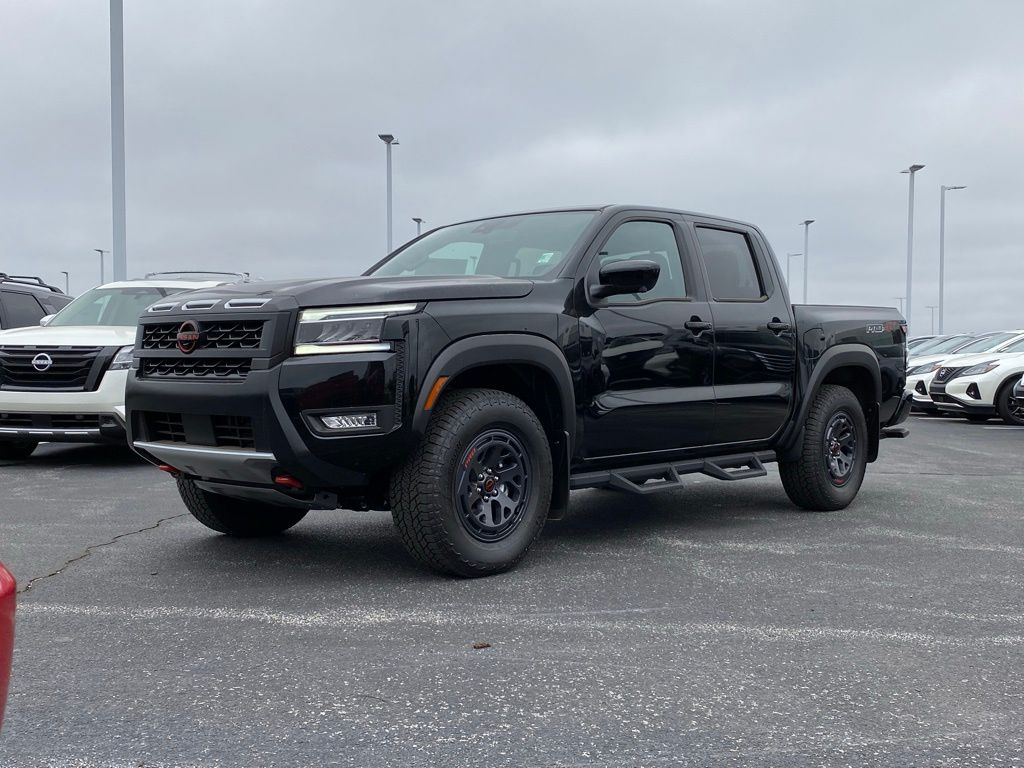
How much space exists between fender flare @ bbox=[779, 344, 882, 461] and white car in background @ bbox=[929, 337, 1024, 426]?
9472mm

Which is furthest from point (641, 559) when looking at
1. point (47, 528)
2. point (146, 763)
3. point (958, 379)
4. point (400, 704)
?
point (958, 379)

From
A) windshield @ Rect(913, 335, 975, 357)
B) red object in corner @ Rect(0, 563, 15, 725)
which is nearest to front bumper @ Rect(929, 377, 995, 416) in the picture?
windshield @ Rect(913, 335, 975, 357)

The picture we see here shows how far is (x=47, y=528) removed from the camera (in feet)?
21.0

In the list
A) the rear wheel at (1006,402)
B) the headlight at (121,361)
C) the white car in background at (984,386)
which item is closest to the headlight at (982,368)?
the white car in background at (984,386)

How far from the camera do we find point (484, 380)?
519 centimetres

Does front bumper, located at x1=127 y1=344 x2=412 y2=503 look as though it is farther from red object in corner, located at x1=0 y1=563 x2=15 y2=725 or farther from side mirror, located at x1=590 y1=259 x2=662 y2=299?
red object in corner, located at x1=0 y1=563 x2=15 y2=725

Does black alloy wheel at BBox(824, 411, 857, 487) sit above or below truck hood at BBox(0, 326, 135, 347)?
below

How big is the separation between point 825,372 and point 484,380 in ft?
9.19

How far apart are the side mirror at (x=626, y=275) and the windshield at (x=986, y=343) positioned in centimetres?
1486

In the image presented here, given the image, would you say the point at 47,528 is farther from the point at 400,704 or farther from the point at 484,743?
the point at 484,743

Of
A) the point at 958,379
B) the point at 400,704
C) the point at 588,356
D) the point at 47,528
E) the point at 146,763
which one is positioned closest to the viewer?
the point at 146,763

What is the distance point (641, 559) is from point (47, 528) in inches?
138

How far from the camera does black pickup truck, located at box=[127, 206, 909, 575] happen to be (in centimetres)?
459

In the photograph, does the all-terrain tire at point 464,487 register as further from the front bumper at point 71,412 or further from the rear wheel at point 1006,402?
the rear wheel at point 1006,402
